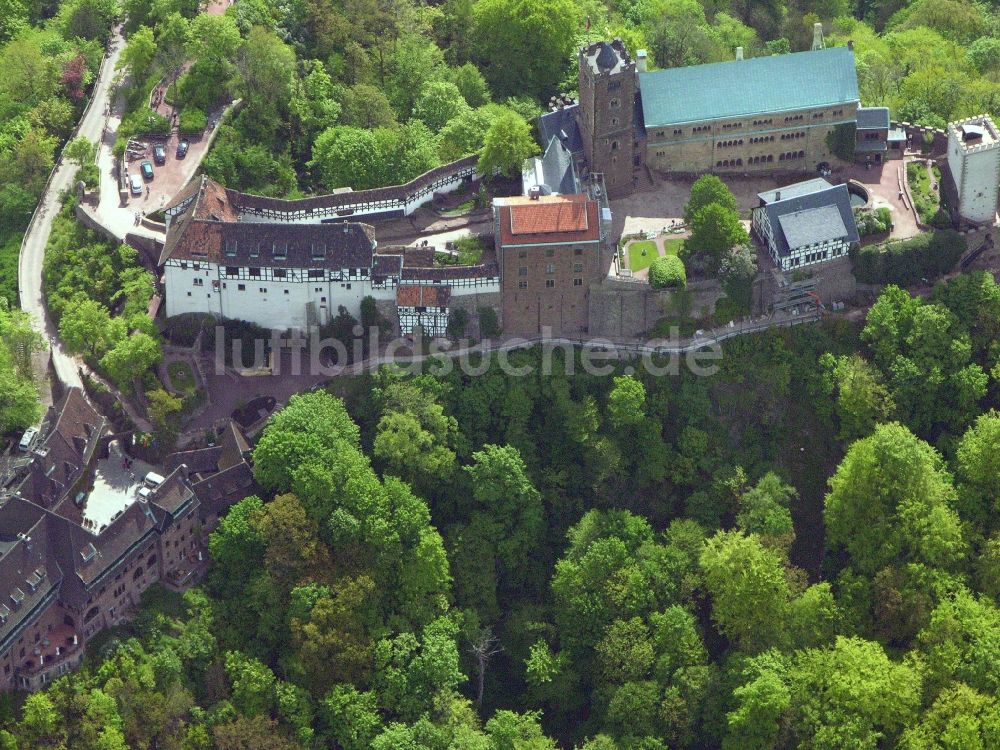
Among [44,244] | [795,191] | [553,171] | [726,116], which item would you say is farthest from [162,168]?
[795,191]

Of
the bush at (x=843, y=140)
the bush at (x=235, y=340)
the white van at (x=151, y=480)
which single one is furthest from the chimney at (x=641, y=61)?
the white van at (x=151, y=480)

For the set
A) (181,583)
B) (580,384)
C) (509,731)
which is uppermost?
(580,384)

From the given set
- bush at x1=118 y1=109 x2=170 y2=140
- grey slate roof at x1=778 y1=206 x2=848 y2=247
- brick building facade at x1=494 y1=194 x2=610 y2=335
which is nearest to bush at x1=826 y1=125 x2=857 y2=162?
grey slate roof at x1=778 y1=206 x2=848 y2=247

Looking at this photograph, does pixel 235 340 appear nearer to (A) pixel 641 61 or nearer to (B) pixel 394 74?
(B) pixel 394 74

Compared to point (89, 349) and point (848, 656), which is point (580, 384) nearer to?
point (848, 656)

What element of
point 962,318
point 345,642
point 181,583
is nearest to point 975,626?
point 962,318

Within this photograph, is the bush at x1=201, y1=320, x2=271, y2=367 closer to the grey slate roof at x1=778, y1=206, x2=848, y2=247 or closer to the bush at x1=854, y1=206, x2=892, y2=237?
the grey slate roof at x1=778, y1=206, x2=848, y2=247

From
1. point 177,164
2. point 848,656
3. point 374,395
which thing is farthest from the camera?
point 177,164
